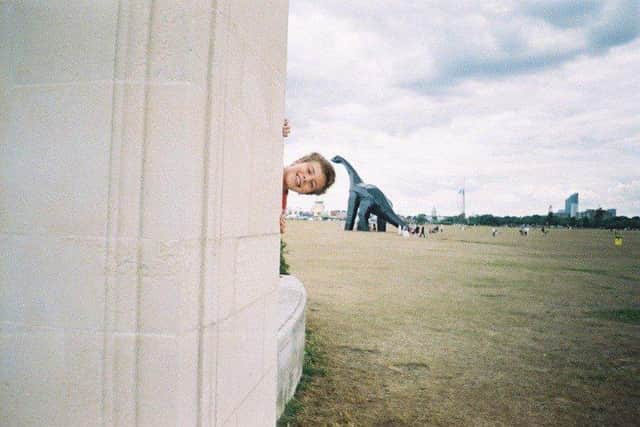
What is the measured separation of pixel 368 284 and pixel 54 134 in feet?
32.0

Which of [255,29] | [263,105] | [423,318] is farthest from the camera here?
[423,318]

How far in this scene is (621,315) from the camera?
25.8 ft

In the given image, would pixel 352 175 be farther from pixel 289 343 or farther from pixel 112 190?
pixel 112 190

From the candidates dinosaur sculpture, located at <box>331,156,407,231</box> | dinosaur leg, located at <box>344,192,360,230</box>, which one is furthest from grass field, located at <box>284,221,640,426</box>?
Answer: dinosaur leg, located at <box>344,192,360,230</box>

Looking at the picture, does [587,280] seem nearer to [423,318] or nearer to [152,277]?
[423,318]

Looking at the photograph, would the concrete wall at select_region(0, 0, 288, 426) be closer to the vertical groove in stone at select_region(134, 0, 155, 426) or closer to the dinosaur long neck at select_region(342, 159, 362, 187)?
the vertical groove in stone at select_region(134, 0, 155, 426)

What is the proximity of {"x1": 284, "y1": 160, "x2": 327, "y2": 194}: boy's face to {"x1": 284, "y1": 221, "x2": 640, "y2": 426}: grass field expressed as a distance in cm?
194

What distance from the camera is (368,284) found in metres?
10.6

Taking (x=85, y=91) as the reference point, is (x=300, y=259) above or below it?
below

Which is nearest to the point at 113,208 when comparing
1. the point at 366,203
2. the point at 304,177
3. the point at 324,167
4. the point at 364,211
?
the point at 304,177

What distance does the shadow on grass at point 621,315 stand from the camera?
7.51 meters

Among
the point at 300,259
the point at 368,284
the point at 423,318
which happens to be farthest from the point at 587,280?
the point at 300,259

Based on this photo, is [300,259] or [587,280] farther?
[300,259]

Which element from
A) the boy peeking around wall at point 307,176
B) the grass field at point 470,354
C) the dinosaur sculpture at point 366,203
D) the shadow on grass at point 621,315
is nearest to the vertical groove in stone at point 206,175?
the boy peeking around wall at point 307,176
